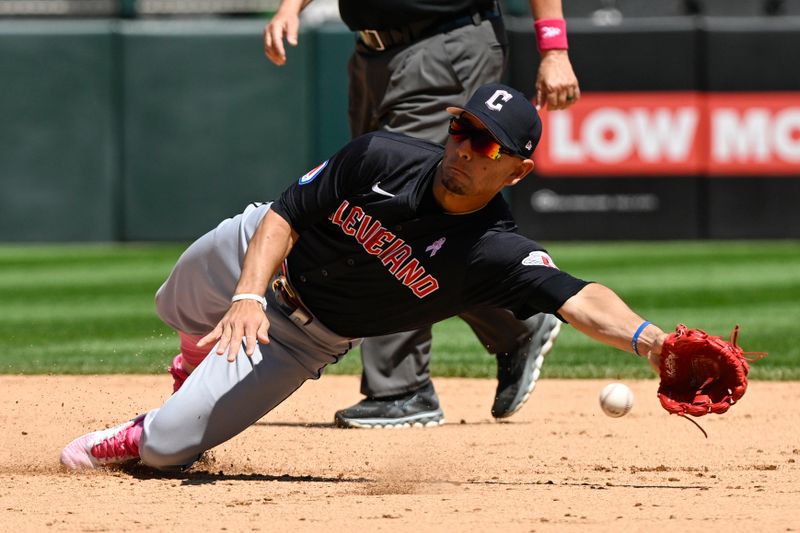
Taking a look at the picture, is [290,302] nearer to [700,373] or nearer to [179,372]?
[179,372]

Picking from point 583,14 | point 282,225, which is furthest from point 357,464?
point 583,14

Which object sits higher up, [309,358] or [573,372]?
[309,358]

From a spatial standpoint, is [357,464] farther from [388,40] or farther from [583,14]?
[583,14]

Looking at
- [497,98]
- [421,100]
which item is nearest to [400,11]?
[421,100]

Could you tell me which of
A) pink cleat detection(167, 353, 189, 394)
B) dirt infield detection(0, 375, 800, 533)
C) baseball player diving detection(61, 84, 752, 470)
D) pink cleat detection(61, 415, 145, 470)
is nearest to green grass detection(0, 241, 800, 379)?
dirt infield detection(0, 375, 800, 533)

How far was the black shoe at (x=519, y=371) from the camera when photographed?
4953mm

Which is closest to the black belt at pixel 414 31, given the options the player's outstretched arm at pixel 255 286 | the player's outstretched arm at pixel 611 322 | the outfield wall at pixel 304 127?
the player's outstretched arm at pixel 255 286

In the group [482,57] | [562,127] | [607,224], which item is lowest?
[607,224]

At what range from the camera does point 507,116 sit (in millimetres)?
3799

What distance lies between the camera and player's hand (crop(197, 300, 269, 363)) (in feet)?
11.9

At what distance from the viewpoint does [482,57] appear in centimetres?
511

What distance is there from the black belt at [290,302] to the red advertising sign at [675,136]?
920cm

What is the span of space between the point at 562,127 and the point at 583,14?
184cm

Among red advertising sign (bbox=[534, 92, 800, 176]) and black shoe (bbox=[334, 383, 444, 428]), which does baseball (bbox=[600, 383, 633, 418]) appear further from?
red advertising sign (bbox=[534, 92, 800, 176])
